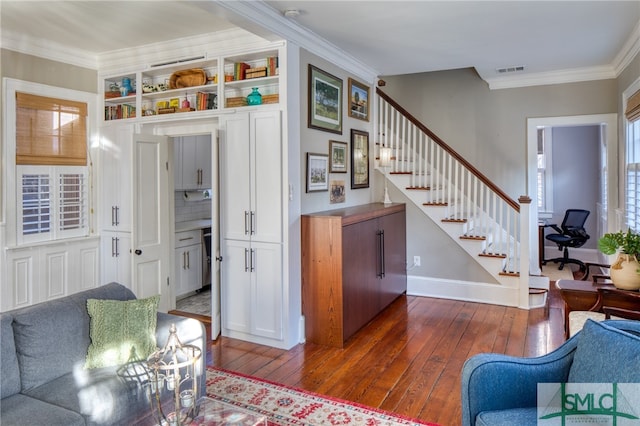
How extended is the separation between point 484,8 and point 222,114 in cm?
244

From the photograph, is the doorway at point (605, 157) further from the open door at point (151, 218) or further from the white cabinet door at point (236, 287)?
the open door at point (151, 218)

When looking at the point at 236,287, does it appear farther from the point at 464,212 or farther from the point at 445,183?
the point at 464,212

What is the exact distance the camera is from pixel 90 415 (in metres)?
1.98

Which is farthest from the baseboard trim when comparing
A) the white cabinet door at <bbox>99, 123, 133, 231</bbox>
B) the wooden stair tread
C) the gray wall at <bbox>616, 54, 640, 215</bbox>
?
the white cabinet door at <bbox>99, 123, 133, 231</bbox>

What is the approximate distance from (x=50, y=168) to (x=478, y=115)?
5529 millimetres

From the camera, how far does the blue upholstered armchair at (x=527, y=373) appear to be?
1748 millimetres

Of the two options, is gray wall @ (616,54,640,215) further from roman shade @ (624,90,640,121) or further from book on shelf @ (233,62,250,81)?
book on shelf @ (233,62,250,81)

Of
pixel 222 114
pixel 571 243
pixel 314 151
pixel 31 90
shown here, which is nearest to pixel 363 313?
pixel 314 151

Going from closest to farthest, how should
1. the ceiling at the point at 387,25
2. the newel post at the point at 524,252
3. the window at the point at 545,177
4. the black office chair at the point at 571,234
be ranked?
the ceiling at the point at 387,25
the newel post at the point at 524,252
the black office chair at the point at 571,234
the window at the point at 545,177

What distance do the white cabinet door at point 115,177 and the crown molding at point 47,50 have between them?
74cm

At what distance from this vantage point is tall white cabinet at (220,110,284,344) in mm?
3760

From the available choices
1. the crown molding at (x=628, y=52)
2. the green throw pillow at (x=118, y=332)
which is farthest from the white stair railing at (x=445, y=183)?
the green throw pillow at (x=118, y=332)

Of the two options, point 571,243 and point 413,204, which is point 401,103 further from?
point 571,243

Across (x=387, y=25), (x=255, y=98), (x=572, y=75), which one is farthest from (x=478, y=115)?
(x=255, y=98)
